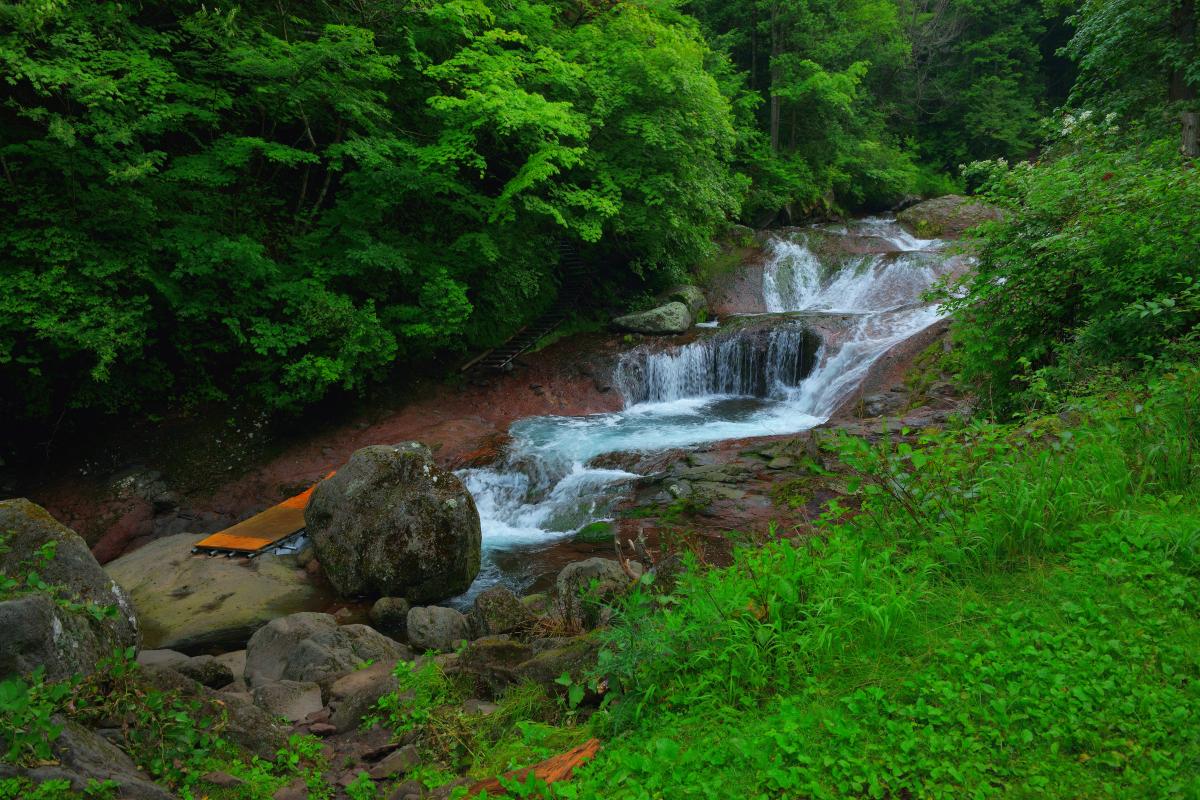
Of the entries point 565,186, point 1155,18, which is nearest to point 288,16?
point 565,186

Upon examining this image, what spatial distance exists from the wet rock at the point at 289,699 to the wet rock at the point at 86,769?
1.54 meters

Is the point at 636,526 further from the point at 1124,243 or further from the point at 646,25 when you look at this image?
the point at 646,25

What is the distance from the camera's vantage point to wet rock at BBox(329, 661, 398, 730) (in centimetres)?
394

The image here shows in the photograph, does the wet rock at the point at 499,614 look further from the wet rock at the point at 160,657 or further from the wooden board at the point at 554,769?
the wooden board at the point at 554,769

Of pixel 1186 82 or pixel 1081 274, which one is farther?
pixel 1186 82

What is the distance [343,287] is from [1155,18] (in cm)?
1451

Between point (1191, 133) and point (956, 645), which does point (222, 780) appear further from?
point (1191, 133)

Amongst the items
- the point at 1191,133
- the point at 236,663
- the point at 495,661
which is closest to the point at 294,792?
the point at 495,661

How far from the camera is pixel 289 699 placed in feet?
14.3

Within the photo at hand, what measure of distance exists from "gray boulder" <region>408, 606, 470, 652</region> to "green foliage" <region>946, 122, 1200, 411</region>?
5269 millimetres

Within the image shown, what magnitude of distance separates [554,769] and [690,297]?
1478cm

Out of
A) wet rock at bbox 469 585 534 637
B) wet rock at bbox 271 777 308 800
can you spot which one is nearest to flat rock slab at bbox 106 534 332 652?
wet rock at bbox 469 585 534 637

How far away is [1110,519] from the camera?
3.24 meters

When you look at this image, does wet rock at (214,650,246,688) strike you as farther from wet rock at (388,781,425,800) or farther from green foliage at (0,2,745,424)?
green foliage at (0,2,745,424)
